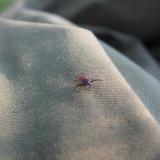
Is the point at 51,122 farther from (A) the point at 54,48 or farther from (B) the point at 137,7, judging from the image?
(B) the point at 137,7

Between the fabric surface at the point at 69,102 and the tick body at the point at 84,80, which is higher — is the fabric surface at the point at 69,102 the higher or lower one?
the lower one

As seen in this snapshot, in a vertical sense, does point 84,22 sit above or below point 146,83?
below

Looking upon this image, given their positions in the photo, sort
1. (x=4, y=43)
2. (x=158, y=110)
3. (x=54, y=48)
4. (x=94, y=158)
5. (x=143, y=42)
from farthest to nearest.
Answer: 1. (x=143, y=42)
2. (x=4, y=43)
3. (x=54, y=48)
4. (x=158, y=110)
5. (x=94, y=158)

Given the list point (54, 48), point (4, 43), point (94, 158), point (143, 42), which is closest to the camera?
point (94, 158)

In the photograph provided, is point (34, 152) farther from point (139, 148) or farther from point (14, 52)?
point (14, 52)

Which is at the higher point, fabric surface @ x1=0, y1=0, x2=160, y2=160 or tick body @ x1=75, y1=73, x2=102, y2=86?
tick body @ x1=75, y1=73, x2=102, y2=86

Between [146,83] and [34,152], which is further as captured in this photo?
[146,83]

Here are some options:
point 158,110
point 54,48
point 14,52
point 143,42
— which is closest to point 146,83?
point 158,110
